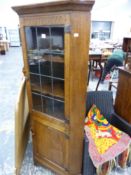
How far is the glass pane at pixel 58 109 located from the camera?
122 centimetres

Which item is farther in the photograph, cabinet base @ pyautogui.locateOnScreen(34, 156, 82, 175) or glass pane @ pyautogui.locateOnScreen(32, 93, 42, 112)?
cabinet base @ pyautogui.locateOnScreen(34, 156, 82, 175)

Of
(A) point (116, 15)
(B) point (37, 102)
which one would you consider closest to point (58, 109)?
(B) point (37, 102)

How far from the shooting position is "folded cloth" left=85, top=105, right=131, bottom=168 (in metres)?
1.37

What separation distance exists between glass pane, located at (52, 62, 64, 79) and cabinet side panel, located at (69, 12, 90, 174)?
0.09 meters

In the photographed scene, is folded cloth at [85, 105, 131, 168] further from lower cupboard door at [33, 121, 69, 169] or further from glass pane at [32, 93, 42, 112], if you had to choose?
glass pane at [32, 93, 42, 112]

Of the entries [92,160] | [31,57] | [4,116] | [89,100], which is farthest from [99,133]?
[4,116]

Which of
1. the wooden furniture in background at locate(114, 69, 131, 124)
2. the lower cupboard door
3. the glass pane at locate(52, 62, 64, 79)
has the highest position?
the glass pane at locate(52, 62, 64, 79)

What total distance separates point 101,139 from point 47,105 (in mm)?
634

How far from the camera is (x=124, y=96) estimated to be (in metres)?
1.73

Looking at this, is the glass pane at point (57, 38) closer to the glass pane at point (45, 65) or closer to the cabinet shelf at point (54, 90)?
the glass pane at point (45, 65)

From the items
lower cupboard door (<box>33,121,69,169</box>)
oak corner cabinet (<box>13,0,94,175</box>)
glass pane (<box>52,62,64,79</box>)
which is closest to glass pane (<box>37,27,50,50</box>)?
oak corner cabinet (<box>13,0,94,175</box>)

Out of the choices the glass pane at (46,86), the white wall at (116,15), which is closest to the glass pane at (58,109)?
the glass pane at (46,86)

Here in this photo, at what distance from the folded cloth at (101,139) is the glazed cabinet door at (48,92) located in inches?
10.6

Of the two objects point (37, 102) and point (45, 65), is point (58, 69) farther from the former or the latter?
point (37, 102)
